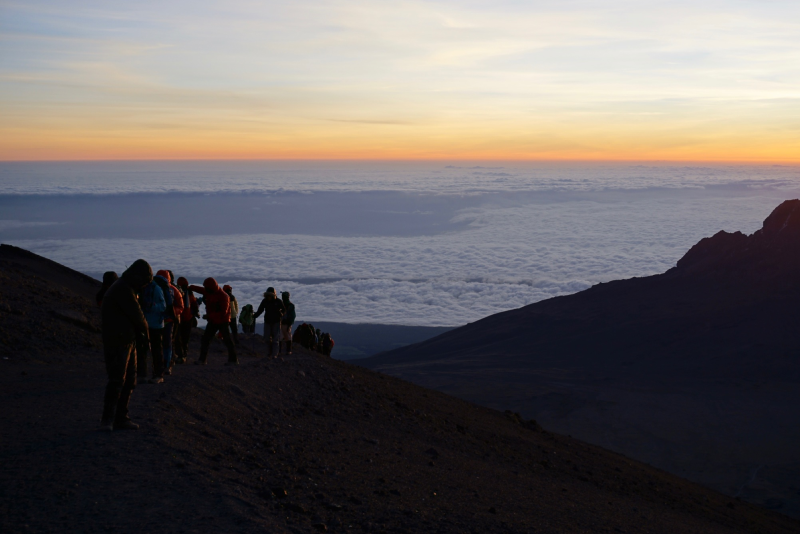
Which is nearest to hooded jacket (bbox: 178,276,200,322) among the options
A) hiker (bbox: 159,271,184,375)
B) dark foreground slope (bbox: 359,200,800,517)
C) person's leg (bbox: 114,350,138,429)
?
hiker (bbox: 159,271,184,375)

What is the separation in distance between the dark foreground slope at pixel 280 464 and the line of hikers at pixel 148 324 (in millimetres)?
304

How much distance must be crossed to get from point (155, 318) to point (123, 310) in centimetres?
221

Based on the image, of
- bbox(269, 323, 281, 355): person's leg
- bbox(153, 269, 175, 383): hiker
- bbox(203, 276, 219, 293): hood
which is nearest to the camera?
→ bbox(153, 269, 175, 383): hiker

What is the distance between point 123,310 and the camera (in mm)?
5445

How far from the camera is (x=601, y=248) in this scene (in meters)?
120

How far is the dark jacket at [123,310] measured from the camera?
17.8 feet

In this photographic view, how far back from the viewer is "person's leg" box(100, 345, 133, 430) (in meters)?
5.45

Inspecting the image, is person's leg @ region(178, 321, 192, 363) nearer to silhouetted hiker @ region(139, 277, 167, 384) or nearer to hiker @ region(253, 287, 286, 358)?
hiker @ region(253, 287, 286, 358)

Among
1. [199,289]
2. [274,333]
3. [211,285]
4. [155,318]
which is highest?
[211,285]

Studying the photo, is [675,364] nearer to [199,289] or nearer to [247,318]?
[247,318]

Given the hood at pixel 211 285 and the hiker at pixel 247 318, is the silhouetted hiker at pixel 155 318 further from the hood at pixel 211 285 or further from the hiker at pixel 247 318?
the hiker at pixel 247 318

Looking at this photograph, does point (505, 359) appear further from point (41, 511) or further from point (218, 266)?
point (218, 266)

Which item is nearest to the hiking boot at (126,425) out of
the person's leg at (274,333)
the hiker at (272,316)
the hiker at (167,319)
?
the hiker at (167,319)

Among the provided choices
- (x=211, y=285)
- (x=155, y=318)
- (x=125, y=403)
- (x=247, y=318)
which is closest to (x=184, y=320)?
(x=211, y=285)
